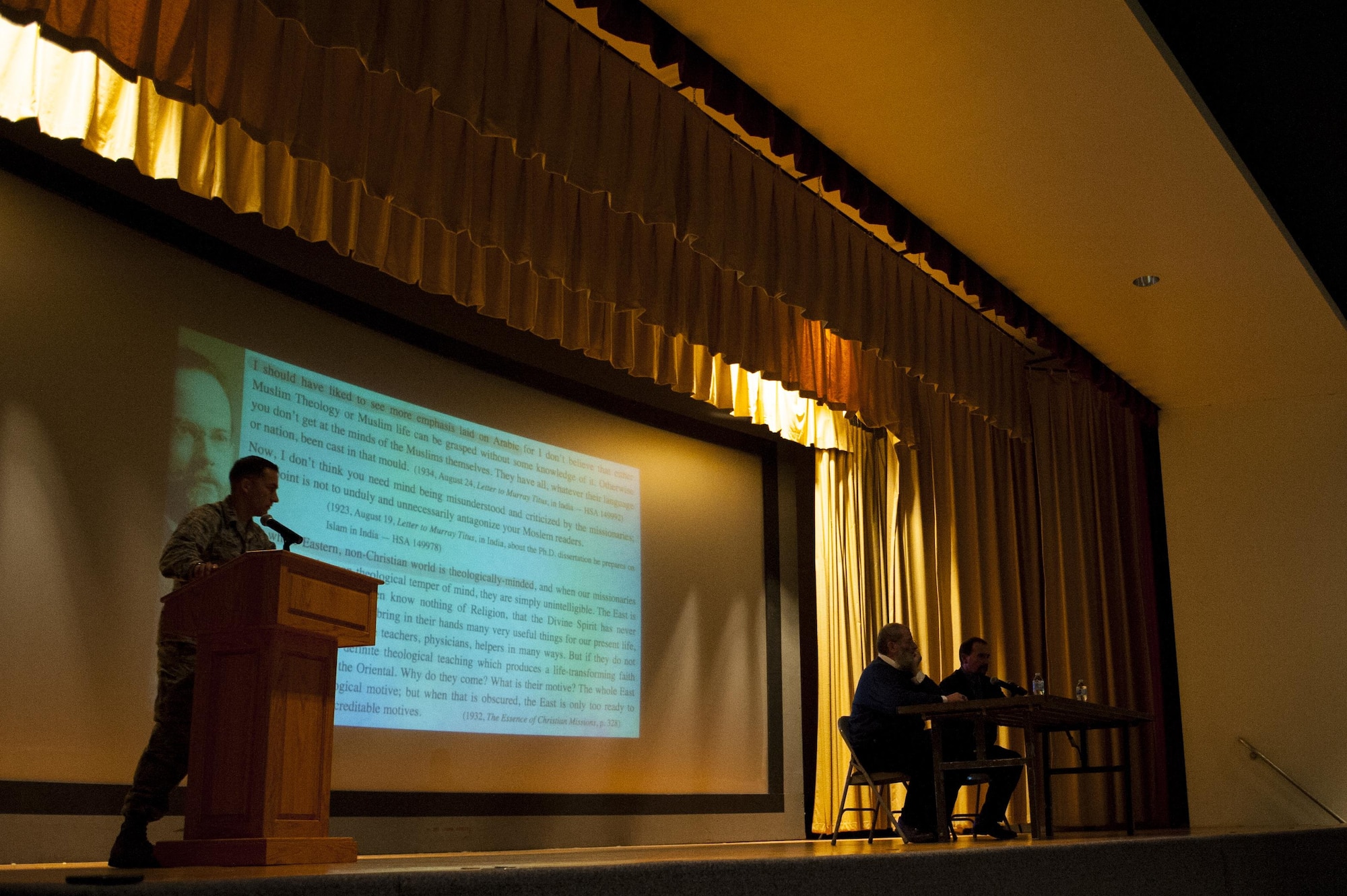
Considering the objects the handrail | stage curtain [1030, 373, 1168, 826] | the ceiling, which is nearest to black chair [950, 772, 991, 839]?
stage curtain [1030, 373, 1168, 826]

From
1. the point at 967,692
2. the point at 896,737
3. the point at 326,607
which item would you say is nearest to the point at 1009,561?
the point at 967,692

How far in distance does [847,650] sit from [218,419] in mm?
4196

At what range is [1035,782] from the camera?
16.8ft

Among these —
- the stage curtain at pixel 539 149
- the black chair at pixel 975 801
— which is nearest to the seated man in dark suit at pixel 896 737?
the black chair at pixel 975 801

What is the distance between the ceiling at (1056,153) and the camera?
15.0 ft

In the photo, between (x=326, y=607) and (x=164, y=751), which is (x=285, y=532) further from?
(x=164, y=751)

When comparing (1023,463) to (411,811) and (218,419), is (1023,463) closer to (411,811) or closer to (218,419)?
(411,811)

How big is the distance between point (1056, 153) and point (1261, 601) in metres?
4.41

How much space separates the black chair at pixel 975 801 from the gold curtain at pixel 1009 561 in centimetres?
53

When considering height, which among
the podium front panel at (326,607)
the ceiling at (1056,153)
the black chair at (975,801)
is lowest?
the black chair at (975,801)

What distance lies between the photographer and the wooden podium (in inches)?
126

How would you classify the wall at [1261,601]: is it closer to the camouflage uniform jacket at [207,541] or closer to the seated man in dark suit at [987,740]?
the seated man in dark suit at [987,740]

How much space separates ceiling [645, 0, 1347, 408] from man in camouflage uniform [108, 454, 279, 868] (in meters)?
2.29

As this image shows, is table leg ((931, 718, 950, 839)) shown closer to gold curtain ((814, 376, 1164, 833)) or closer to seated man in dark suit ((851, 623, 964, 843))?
seated man in dark suit ((851, 623, 964, 843))
